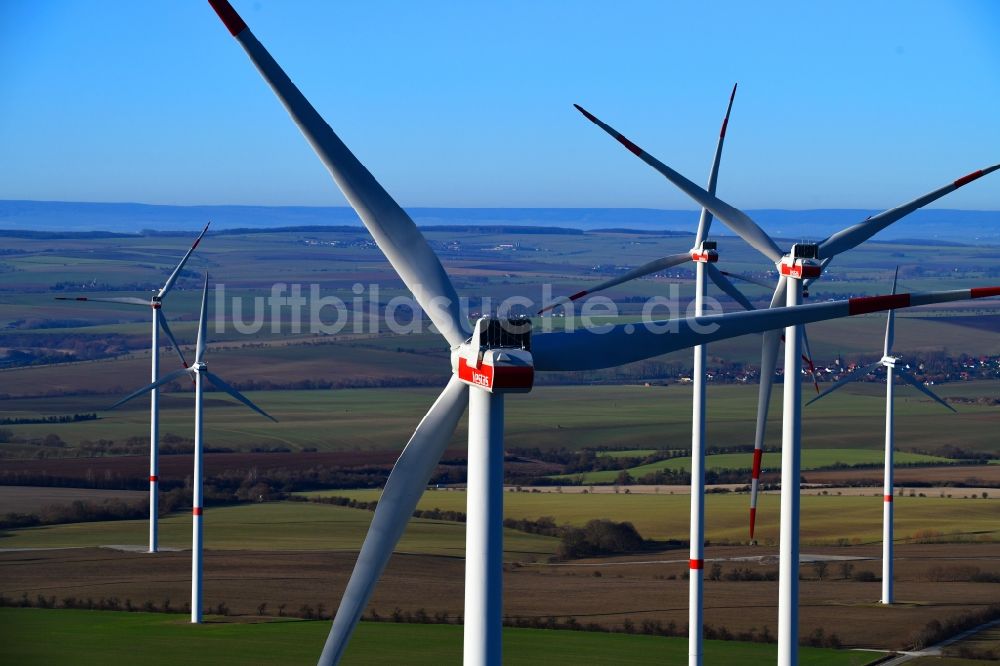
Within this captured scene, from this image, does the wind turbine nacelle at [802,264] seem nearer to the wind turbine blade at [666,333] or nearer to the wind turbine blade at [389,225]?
the wind turbine blade at [666,333]

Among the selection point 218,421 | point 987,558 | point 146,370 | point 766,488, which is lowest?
point 987,558

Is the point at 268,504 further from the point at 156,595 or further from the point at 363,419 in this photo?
the point at 363,419

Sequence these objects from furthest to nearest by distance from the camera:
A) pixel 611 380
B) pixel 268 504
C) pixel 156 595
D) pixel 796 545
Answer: pixel 611 380, pixel 268 504, pixel 156 595, pixel 796 545

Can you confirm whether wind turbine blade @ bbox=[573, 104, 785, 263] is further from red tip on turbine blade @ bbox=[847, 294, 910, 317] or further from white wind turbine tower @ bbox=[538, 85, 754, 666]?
red tip on turbine blade @ bbox=[847, 294, 910, 317]

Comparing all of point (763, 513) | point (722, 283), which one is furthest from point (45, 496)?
point (722, 283)

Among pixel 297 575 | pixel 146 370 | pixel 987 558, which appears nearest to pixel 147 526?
pixel 297 575

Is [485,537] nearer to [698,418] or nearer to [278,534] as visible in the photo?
[698,418]

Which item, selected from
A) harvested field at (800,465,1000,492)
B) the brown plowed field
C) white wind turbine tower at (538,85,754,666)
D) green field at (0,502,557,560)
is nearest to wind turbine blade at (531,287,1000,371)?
white wind turbine tower at (538,85,754,666)
